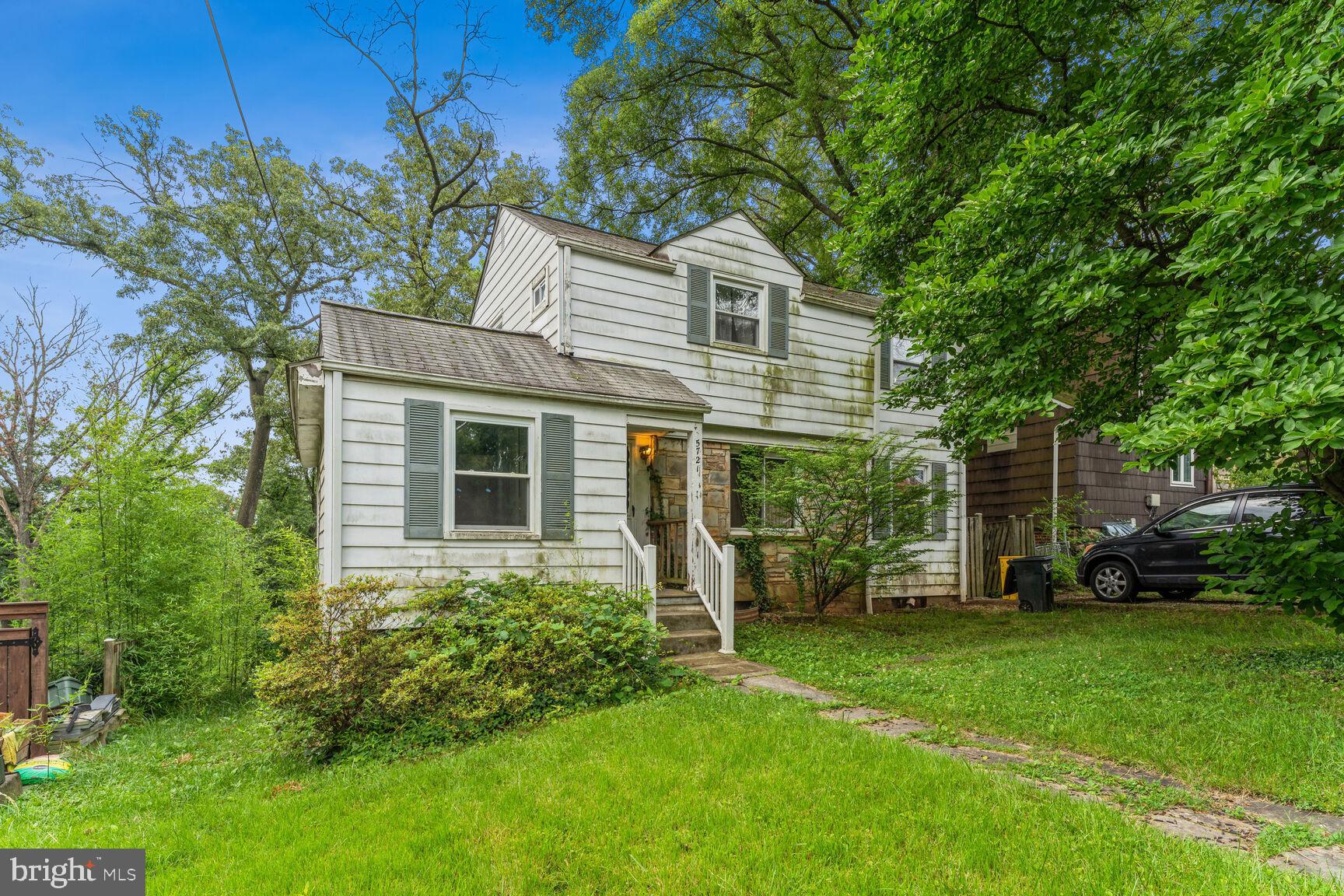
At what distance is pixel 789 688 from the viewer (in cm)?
573

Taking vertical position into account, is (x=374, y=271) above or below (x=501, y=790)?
above

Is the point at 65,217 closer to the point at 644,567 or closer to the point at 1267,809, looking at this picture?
the point at 644,567

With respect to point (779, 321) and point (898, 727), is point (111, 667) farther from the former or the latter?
point (779, 321)

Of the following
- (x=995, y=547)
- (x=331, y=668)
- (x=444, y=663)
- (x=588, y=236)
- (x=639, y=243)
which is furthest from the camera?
(x=995, y=547)

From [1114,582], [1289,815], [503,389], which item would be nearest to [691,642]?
[503,389]

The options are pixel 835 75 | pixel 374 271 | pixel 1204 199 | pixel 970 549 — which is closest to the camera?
pixel 1204 199

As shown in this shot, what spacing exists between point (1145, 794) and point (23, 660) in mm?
8046

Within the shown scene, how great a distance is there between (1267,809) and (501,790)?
3.86m

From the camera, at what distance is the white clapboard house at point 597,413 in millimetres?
6363

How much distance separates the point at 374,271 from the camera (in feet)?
63.4

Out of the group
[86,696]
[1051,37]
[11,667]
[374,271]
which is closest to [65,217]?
[374,271]

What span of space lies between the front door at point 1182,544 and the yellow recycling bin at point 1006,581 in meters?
1.96

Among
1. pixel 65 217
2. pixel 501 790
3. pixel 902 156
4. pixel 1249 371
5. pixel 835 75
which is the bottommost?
pixel 501 790

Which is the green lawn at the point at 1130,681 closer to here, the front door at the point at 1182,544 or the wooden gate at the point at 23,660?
the front door at the point at 1182,544
